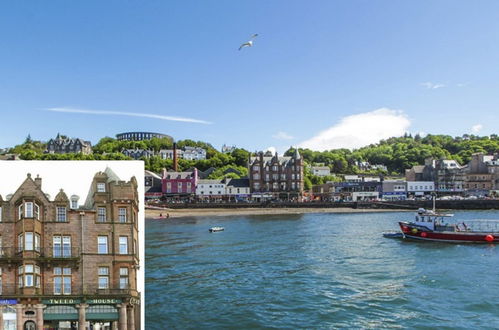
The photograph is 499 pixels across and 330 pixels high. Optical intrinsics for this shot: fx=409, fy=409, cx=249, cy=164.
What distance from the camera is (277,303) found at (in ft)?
59.4

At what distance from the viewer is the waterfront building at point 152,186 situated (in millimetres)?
95000

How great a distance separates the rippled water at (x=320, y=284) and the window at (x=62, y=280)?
5.83 metres

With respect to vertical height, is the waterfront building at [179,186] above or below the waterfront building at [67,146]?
below

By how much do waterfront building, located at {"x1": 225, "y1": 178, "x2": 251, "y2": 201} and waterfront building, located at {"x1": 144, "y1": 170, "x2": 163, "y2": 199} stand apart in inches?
635

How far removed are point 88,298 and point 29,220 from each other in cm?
229

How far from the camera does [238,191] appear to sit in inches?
3725

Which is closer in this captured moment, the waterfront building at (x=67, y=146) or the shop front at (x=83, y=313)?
the shop front at (x=83, y=313)

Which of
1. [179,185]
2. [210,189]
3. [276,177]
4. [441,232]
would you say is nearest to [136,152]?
[179,185]

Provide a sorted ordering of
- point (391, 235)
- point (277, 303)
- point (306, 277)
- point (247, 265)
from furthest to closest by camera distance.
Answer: point (391, 235) < point (247, 265) < point (306, 277) < point (277, 303)

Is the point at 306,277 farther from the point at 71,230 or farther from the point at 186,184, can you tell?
the point at 186,184

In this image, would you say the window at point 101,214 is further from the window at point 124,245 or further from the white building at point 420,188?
the white building at point 420,188

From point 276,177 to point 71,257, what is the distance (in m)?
85.6

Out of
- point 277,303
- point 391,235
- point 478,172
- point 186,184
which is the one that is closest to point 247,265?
point 277,303

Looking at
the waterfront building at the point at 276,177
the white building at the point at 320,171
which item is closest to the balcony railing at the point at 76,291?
the waterfront building at the point at 276,177
